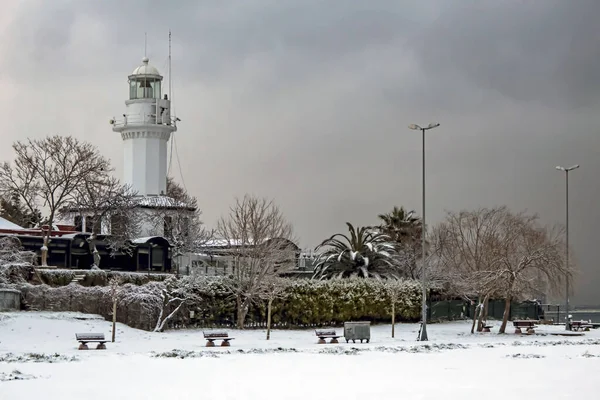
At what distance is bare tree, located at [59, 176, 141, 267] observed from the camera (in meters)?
61.2

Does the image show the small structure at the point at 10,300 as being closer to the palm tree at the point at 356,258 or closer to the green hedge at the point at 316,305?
the green hedge at the point at 316,305

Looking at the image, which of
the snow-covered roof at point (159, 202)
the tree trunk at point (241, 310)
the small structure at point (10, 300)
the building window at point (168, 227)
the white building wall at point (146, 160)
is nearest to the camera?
the small structure at point (10, 300)

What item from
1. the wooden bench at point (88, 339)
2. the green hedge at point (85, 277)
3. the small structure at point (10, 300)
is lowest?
the wooden bench at point (88, 339)

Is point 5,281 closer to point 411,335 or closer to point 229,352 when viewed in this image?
point 229,352

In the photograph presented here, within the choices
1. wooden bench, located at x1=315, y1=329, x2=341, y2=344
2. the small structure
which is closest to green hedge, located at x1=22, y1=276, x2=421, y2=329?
the small structure

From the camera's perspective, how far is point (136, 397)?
64.6ft

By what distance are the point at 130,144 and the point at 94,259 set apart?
Answer: 21.2m

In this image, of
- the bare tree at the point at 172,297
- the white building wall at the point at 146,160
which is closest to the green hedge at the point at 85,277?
the bare tree at the point at 172,297

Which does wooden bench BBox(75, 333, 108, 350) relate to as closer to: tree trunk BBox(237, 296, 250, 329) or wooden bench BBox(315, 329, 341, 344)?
wooden bench BBox(315, 329, 341, 344)

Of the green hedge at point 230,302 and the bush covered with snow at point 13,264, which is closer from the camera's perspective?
the green hedge at point 230,302

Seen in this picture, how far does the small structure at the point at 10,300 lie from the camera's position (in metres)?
41.3

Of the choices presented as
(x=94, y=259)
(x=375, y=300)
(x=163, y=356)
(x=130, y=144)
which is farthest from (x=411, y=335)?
(x=130, y=144)

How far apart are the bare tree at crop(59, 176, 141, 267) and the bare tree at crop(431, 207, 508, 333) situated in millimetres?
20868

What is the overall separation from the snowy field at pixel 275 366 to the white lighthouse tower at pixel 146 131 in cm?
3557
